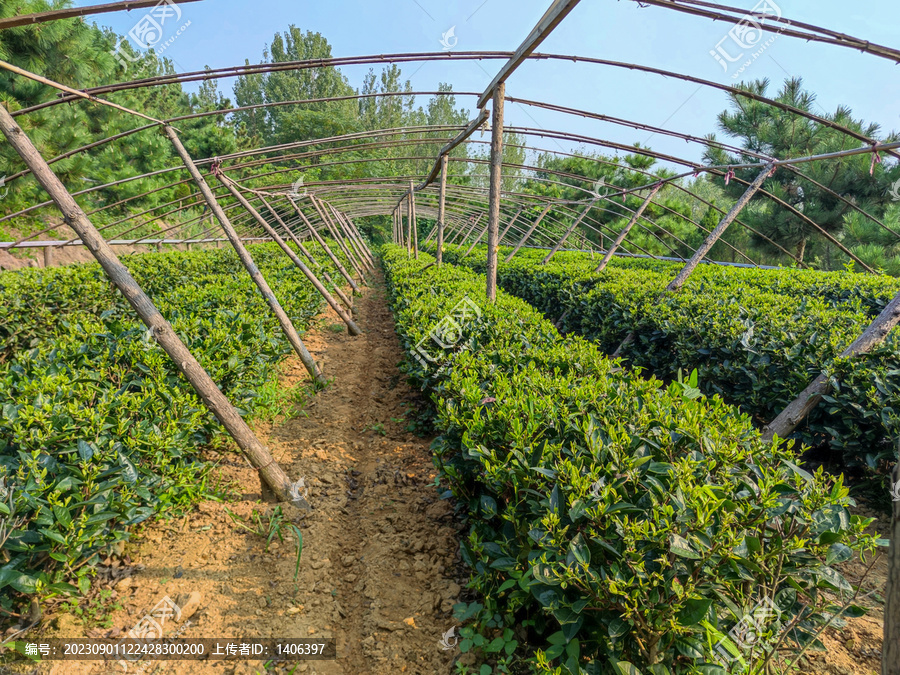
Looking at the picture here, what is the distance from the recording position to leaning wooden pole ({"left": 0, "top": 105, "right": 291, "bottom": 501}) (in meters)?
2.19

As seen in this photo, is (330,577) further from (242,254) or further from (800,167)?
(800,167)

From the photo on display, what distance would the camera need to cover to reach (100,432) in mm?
2223

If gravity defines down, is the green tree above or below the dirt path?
above

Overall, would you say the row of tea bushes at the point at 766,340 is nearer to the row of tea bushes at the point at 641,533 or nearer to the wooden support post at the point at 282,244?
the row of tea bushes at the point at 641,533

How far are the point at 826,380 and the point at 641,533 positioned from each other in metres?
2.73

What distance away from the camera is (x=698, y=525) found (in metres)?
1.36

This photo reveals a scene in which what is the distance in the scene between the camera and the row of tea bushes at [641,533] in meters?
1.35

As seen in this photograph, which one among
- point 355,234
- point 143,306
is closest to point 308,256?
point 143,306

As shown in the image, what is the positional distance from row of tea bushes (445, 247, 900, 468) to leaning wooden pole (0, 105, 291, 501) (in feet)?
11.4

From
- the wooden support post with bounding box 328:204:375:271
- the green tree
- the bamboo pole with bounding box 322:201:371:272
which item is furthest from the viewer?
the wooden support post with bounding box 328:204:375:271

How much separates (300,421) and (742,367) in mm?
4250

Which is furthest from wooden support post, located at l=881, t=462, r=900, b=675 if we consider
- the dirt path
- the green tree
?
the green tree

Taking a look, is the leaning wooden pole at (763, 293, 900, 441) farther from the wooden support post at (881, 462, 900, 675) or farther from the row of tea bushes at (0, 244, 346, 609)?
the row of tea bushes at (0, 244, 346, 609)

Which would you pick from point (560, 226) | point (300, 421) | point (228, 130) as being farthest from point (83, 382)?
point (228, 130)
